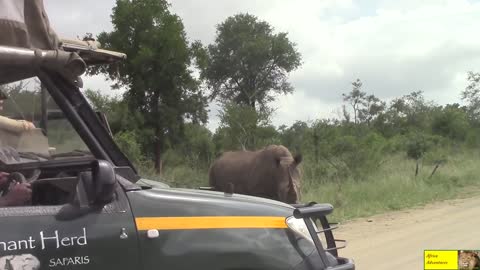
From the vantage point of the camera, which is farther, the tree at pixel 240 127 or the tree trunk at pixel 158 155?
the tree at pixel 240 127

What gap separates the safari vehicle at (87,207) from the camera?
3002 millimetres

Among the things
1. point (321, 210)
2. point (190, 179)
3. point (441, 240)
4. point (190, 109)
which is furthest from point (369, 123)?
point (321, 210)

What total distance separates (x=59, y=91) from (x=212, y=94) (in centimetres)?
2994

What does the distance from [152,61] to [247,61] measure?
15.7 m

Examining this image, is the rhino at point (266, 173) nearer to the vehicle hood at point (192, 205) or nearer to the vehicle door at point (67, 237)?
the vehicle hood at point (192, 205)

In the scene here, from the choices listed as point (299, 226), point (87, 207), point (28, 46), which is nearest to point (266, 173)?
point (299, 226)

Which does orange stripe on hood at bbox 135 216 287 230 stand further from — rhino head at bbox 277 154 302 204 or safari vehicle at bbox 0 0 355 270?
rhino head at bbox 277 154 302 204

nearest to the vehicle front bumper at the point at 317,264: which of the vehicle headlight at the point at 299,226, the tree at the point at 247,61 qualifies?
the vehicle headlight at the point at 299,226

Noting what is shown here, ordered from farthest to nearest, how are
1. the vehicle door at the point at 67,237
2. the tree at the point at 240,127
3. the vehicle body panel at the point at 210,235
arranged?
the tree at the point at 240,127 → the vehicle body panel at the point at 210,235 → the vehicle door at the point at 67,237

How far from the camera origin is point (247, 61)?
34562 mm

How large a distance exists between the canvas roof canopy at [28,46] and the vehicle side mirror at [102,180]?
0.61m

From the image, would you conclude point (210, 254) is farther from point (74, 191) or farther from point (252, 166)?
point (252, 166)

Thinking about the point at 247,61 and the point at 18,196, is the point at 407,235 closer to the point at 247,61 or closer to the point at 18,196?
the point at 18,196

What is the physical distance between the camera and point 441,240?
9.39m
